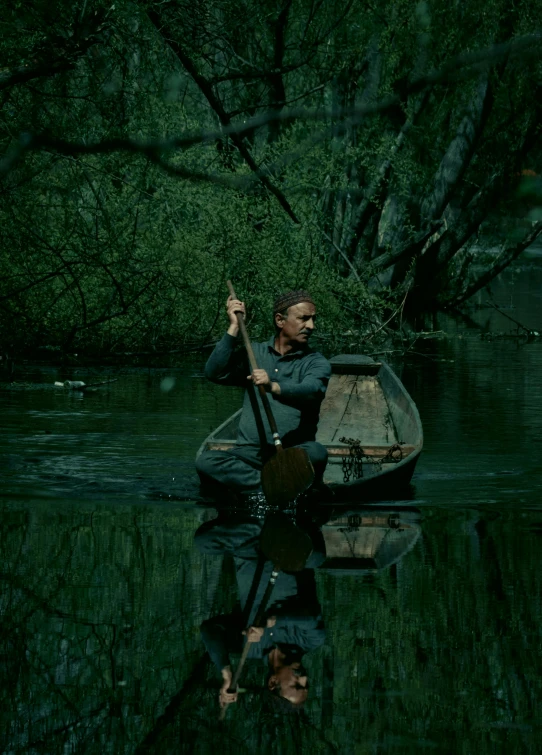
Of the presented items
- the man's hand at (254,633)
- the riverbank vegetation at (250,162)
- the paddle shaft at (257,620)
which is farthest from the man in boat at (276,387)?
the man's hand at (254,633)

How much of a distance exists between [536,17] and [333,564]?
1558 cm

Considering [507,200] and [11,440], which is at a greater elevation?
[507,200]

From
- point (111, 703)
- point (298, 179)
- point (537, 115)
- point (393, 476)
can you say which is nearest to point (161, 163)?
point (393, 476)

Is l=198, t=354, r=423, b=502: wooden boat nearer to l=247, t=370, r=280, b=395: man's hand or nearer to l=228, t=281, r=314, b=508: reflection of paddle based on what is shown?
l=228, t=281, r=314, b=508: reflection of paddle

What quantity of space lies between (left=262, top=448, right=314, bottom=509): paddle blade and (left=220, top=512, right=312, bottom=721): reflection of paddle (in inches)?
8.0

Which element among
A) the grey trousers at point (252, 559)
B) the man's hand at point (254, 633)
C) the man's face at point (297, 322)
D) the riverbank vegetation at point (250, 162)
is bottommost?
the man's hand at point (254, 633)

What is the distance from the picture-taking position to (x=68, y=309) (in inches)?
633

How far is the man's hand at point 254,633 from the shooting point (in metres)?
5.47

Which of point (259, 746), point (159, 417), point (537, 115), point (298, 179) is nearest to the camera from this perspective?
point (259, 746)

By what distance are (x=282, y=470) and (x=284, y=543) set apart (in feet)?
2.36

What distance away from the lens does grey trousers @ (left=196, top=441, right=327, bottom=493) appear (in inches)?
357

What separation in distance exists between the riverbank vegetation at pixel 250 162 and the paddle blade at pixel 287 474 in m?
1.60

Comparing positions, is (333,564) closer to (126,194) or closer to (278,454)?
(278,454)

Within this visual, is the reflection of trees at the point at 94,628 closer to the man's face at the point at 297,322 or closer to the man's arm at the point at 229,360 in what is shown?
the man's arm at the point at 229,360
